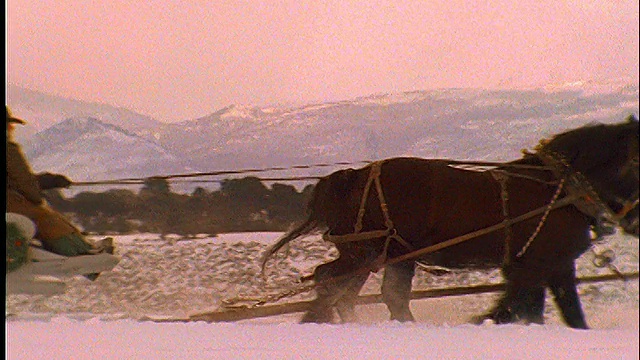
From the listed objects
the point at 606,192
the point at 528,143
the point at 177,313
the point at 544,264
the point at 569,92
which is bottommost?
the point at 177,313

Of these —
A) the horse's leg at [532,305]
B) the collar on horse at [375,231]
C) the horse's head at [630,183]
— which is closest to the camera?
the horse's head at [630,183]

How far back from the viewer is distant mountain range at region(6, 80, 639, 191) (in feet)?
5.10

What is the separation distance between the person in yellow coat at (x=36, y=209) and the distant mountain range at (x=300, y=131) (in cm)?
6

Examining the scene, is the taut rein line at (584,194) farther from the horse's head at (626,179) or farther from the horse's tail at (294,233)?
the horse's tail at (294,233)

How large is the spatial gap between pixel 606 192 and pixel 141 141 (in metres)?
1.18

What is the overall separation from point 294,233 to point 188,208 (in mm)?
295

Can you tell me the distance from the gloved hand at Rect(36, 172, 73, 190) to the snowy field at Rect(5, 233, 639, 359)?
222mm

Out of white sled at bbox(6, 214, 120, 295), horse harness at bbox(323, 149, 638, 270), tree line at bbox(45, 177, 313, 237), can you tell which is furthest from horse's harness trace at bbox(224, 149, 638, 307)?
white sled at bbox(6, 214, 120, 295)

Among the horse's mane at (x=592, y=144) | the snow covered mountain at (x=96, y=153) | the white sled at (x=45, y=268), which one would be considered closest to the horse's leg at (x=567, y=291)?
the horse's mane at (x=592, y=144)

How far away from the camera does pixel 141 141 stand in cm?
171

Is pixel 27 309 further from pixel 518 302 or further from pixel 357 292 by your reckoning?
pixel 518 302

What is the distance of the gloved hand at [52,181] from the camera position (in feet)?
5.61

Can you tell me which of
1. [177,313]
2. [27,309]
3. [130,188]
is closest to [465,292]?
[177,313]

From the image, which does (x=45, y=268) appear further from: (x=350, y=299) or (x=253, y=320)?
(x=350, y=299)
